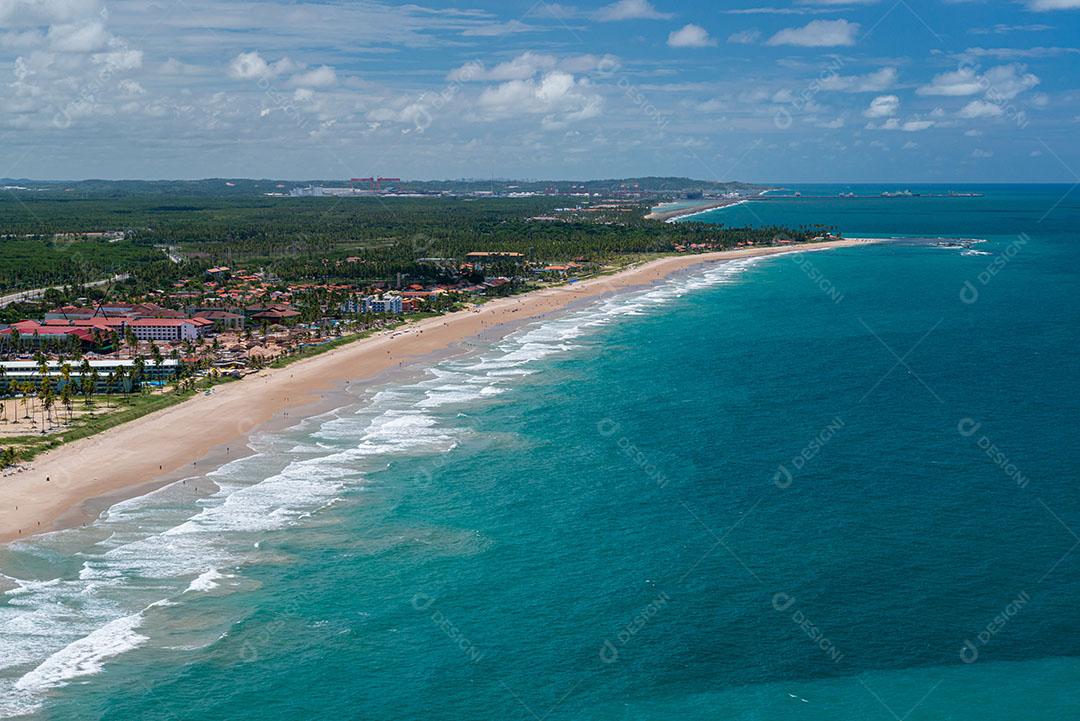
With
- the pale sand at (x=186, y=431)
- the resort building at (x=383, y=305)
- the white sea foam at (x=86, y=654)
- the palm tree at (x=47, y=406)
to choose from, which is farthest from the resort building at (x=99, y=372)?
the white sea foam at (x=86, y=654)

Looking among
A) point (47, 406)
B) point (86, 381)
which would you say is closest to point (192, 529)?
point (47, 406)

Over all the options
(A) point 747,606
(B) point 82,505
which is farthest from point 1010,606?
(B) point 82,505

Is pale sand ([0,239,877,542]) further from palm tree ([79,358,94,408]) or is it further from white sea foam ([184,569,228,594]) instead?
white sea foam ([184,569,228,594])

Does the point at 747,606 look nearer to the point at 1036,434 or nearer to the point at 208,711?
the point at 208,711

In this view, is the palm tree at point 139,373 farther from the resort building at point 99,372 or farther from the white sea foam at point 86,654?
the white sea foam at point 86,654

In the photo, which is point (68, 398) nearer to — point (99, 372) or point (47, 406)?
point (47, 406)

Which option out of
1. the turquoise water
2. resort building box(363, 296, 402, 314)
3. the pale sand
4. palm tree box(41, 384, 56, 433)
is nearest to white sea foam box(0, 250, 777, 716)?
the turquoise water
